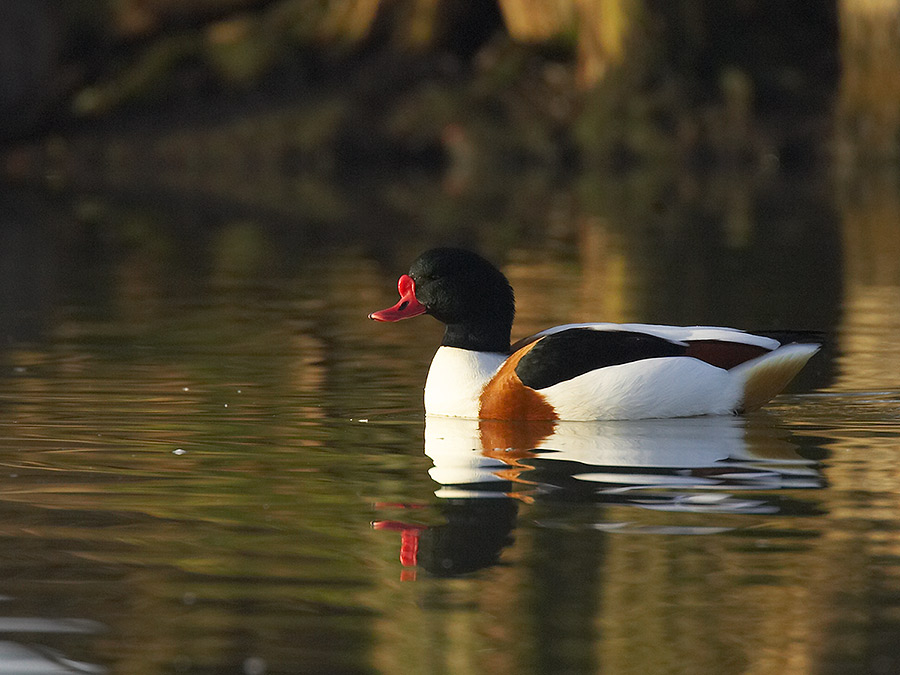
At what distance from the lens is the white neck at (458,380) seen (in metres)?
8.26

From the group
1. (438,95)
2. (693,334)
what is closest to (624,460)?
(693,334)

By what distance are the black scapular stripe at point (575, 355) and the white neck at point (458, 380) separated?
0.31 meters

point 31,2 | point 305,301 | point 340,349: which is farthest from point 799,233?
point 31,2

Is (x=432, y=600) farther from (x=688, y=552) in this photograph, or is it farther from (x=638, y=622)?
(x=688, y=552)

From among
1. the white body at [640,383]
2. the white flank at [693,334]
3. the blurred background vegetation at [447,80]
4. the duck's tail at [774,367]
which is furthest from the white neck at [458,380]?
the blurred background vegetation at [447,80]

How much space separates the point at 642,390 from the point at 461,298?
97 centimetres

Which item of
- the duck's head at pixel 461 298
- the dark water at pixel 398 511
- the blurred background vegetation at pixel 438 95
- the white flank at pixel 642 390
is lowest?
the dark water at pixel 398 511

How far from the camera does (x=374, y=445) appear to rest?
7801 mm

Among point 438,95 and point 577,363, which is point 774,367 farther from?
point 438,95

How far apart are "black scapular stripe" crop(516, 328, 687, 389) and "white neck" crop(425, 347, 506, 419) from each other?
12.4 inches

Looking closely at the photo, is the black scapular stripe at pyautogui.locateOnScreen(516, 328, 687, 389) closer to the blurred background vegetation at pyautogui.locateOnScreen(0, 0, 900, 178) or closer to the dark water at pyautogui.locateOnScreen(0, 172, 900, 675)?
the dark water at pyautogui.locateOnScreen(0, 172, 900, 675)

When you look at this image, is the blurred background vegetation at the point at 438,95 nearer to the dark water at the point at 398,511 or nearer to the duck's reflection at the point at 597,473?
the dark water at the point at 398,511

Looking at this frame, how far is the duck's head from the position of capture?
27.8 ft

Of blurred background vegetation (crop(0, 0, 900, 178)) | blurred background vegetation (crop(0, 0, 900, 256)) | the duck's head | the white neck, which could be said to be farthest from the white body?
blurred background vegetation (crop(0, 0, 900, 178))
